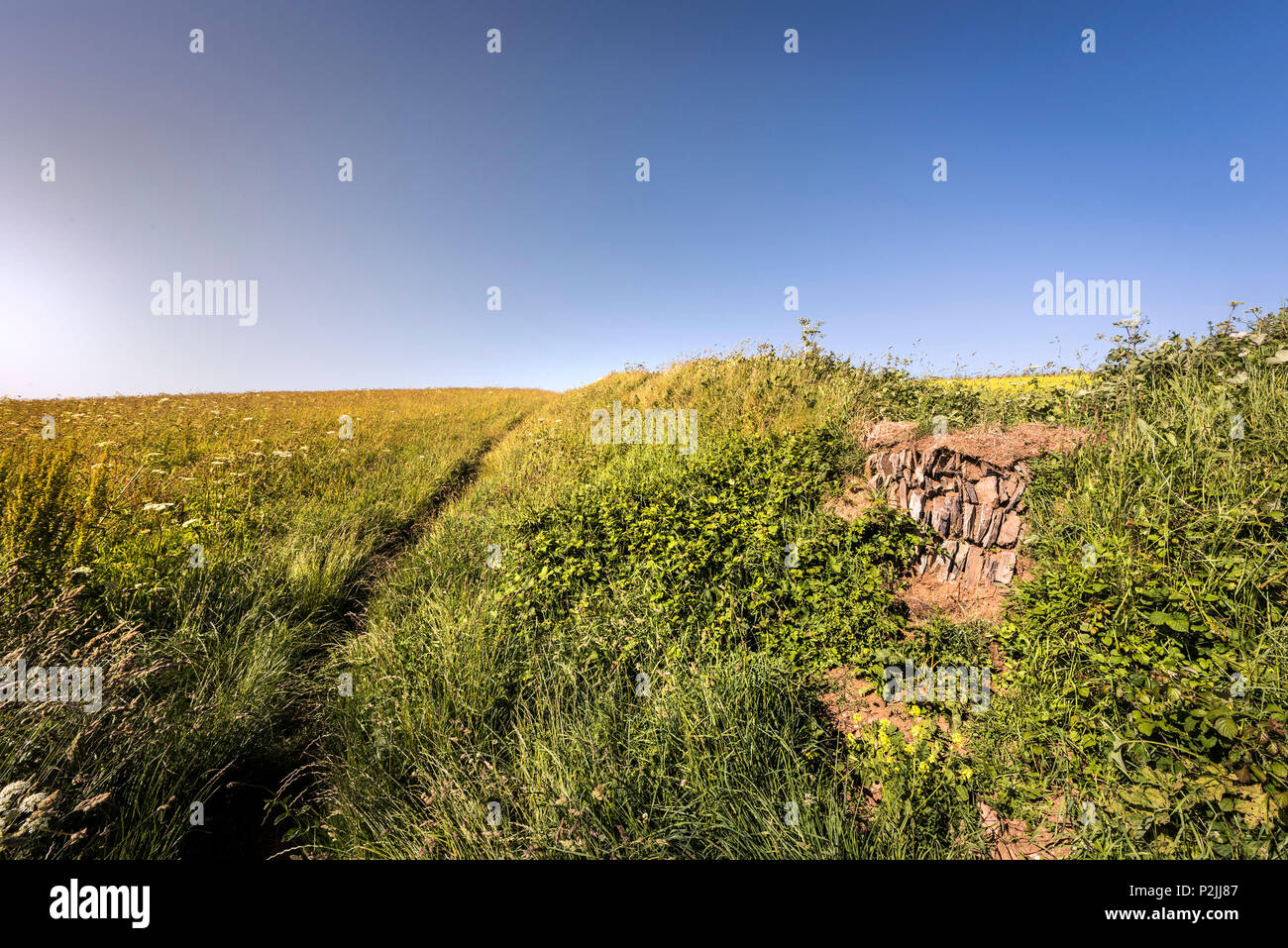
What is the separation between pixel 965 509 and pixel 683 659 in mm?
3161

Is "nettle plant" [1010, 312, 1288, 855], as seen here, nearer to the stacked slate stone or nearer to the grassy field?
the grassy field

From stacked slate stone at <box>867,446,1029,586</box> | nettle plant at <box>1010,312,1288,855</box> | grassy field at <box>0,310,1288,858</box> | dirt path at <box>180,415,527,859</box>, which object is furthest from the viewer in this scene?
stacked slate stone at <box>867,446,1029,586</box>

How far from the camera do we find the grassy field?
2.20 metres

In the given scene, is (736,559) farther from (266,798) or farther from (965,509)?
(266,798)

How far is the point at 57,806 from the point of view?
212 centimetres

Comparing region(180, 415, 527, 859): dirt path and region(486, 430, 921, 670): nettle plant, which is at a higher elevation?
region(486, 430, 921, 670): nettle plant

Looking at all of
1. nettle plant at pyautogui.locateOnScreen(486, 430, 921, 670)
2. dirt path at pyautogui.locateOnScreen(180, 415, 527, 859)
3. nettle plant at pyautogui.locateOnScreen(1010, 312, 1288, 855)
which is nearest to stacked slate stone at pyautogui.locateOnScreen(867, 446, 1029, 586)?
nettle plant at pyautogui.locateOnScreen(1010, 312, 1288, 855)

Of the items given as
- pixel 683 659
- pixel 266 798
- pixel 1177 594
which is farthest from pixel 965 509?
pixel 266 798

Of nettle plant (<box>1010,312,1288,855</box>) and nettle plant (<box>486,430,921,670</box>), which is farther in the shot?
nettle plant (<box>486,430,921,670</box>)

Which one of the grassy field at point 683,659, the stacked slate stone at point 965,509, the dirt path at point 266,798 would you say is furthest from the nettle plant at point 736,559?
the dirt path at point 266,798

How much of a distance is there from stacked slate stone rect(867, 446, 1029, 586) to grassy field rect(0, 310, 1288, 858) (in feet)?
0.80
